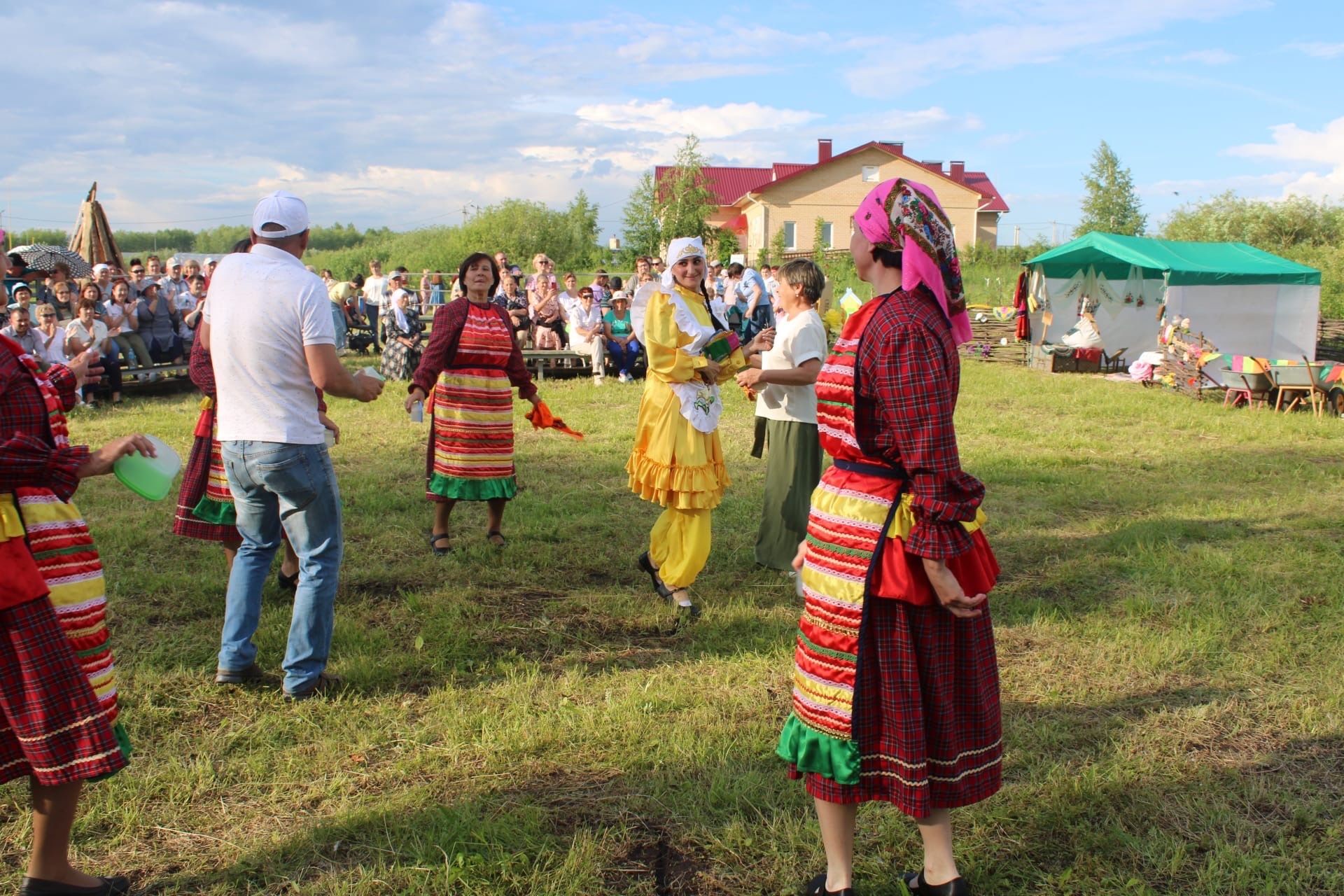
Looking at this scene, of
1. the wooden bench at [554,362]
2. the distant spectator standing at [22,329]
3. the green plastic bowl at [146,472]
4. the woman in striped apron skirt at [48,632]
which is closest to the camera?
the woman in striped apron skirt at [48,632]

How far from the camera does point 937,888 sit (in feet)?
8.77

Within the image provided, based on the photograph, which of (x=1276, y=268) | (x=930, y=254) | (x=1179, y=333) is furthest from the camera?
(x=1276, y=268)

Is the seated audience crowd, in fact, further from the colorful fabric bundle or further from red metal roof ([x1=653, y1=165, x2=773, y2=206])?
red metal roof ([x1=653, y1=165, x2=773, y2=206])

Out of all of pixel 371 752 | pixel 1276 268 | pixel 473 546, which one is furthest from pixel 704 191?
pixel 371 752

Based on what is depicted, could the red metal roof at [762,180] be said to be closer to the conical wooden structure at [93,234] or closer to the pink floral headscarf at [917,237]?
the conical wooden structure at [93,234]

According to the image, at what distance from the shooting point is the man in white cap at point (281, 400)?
3705 millimetres

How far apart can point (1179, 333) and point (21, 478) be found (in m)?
17.9

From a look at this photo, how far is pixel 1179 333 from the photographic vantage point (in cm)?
1698

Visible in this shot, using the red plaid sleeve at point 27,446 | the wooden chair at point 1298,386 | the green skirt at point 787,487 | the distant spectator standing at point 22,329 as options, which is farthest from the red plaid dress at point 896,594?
the wooden chair at point 1298,386

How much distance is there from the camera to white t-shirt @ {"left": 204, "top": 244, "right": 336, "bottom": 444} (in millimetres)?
3693

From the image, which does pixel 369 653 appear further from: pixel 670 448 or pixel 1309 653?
pixel 1309 653

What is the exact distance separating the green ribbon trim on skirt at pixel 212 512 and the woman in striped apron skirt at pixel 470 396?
1.38 meters

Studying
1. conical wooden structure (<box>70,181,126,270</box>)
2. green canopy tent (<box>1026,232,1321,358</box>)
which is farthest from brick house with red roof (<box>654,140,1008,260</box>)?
conical wooden structure (<box>70,181,126,270</box>)

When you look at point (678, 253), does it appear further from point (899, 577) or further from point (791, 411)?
point (899, 577)
